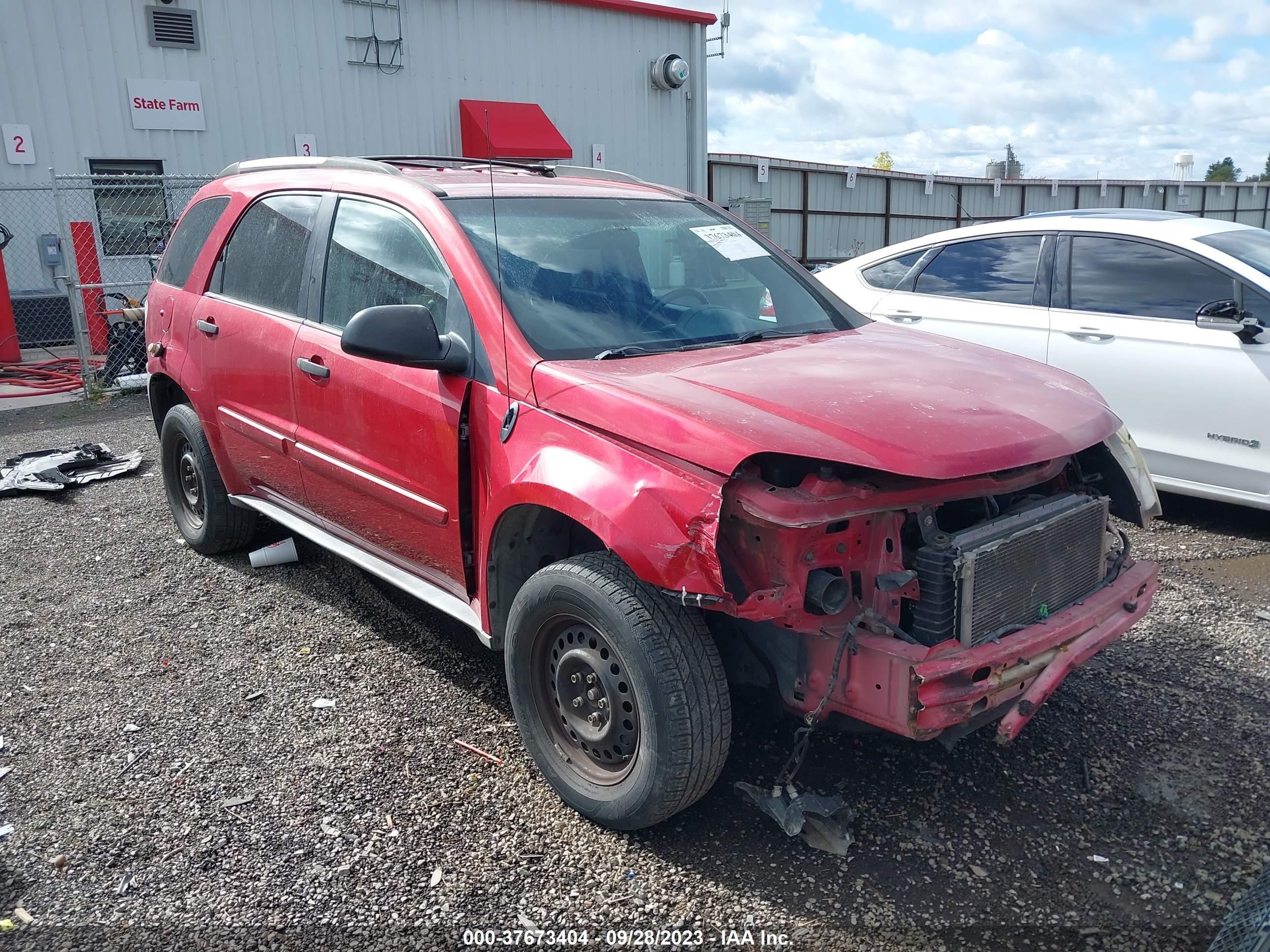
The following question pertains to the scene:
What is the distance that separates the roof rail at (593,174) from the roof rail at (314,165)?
2.62 ft

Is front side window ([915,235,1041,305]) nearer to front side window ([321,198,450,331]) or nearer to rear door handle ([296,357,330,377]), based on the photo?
front side window ([321,198,450,331])

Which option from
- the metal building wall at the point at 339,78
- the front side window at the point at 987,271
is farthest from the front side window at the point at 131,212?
the front side window at the point at 987,271

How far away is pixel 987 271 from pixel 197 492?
4.80m

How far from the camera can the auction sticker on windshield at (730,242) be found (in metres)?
3.90

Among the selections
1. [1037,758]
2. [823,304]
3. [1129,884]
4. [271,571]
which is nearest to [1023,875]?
[1129,884]

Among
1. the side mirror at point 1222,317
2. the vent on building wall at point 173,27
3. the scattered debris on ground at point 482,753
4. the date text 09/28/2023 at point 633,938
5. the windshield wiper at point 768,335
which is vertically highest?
the vent on building wall at point 173,27

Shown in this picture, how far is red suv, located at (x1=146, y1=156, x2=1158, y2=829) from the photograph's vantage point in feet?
8.21

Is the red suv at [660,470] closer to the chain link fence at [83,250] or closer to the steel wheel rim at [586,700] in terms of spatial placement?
the steel wheel rim at [586,700]

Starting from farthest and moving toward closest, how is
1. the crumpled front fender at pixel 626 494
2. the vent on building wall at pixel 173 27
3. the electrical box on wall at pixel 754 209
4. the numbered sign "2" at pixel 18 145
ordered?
the electrical box on wall at pixel 754 209 → the vent on building wall at pixel 173 27 → the numbered sign "2" at pixel 18 145 → the crumpled front fender at pixel 626 494

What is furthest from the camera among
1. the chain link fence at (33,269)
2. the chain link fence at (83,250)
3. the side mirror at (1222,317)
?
the chain link fence at (33,269)

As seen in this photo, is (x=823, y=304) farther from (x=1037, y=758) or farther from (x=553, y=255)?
→ (x=1037, y=758)

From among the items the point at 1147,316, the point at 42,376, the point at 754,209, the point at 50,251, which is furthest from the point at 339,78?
the point at 1147,316

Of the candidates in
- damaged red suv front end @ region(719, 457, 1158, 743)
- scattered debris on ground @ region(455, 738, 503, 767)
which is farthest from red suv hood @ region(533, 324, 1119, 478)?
scattered debris on ground @ region(455, 738, 503, 767)

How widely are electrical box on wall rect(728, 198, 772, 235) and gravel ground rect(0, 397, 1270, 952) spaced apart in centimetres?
1449
